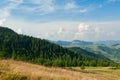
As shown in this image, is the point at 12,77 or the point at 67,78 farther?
the point at 67,78

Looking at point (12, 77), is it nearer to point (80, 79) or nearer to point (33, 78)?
point (33, 78)

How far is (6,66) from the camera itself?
1933 centimetres

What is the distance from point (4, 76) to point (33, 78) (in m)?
1.83

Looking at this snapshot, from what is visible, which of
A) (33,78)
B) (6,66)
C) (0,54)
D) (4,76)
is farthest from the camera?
(0,54)

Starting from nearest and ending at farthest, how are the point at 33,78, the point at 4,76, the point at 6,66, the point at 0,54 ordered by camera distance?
the point at 4,76
the point at 33,78
the point at 6,66
the point at 0,54

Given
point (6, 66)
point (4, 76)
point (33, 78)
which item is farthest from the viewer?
point (6, 66)

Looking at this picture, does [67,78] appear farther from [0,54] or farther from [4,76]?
[0,54]

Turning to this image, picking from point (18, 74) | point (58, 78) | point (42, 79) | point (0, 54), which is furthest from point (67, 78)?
point (0, 54)

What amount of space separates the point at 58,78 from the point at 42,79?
1.41 meters

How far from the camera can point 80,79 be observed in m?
19.6

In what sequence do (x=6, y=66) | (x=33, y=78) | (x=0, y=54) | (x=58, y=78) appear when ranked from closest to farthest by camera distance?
(x=33, y=78), (x=58, y=78), (x=6, y=66), (x=0, y=54)

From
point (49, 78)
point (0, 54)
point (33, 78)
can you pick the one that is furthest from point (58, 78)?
point (0, 54)

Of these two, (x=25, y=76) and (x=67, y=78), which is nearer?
(x=25, y=76)

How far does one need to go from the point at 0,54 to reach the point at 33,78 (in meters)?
10.9
